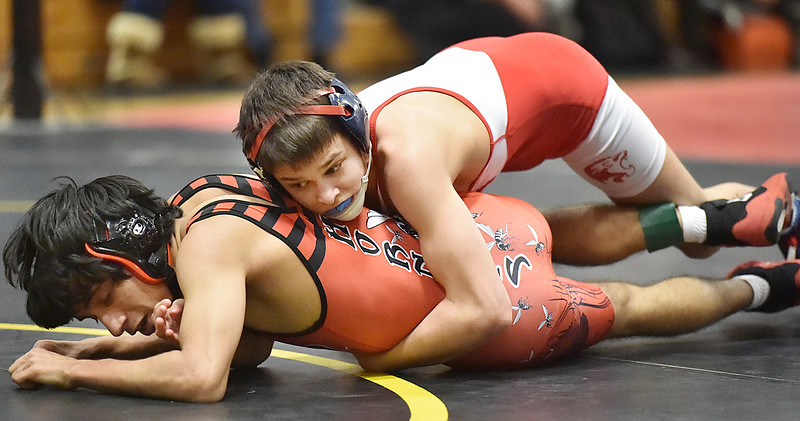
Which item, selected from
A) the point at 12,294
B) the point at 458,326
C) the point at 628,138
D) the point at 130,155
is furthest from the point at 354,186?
the point at 130,155

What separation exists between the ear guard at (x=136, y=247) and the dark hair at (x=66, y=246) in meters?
0.01

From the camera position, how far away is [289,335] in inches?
99.7

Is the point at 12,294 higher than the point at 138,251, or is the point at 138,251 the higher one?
the point at 138,251

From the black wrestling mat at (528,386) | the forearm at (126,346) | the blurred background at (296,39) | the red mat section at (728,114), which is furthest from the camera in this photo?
the blurred background at (296,39)

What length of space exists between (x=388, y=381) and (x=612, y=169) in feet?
3.48

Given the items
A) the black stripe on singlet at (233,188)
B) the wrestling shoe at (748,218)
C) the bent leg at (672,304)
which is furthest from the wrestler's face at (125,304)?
the wrestling shoe at (748,218)

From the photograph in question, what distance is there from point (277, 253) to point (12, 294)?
1.35 metres

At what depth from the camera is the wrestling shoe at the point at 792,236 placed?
3.39 metres

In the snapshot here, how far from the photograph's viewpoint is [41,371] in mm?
2355

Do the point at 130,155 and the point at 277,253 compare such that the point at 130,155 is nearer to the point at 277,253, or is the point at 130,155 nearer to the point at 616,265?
the point at 616,265

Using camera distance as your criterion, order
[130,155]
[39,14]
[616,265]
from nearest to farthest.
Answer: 1. [616,265]
2. [130,155]
3. [39,14]

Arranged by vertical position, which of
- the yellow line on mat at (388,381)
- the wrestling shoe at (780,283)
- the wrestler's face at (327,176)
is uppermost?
the wrestler's face at (327,176)

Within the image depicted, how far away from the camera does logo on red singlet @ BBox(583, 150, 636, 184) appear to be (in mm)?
3211

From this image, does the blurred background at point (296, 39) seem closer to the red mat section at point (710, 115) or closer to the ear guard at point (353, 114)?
the red mat section at point (710, 115)
